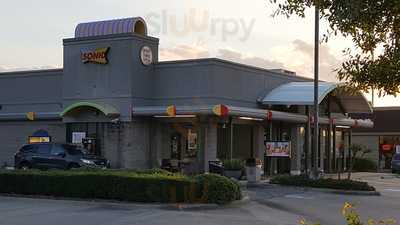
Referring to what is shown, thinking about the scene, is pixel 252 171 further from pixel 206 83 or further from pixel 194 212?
pixel 194 212

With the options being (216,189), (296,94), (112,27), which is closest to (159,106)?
(112,27)

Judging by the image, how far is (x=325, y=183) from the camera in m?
24.2

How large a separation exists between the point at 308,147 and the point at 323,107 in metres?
5.11

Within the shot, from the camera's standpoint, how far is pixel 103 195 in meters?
18.7

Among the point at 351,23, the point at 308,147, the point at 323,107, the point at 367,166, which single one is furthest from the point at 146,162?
the point at 351,23

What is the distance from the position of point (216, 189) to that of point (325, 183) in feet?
24.9

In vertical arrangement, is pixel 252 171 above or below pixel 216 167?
below

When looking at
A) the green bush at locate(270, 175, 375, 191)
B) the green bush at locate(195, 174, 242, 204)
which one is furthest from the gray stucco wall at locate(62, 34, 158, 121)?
the green bush at locate(195, 174, 242, 204)

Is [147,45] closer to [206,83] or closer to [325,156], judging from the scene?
[206,83]

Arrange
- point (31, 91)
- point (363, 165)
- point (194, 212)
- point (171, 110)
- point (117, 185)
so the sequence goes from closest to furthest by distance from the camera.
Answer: point (194, 212) < point (117, 185) < point (171, 110) < point (31, 91) < point (363, 165)

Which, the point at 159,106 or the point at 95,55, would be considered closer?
the point at 159,106

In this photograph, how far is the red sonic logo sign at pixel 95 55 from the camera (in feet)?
100

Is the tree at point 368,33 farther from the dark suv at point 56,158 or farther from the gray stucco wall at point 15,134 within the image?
the gray stucco wall at point 15,134

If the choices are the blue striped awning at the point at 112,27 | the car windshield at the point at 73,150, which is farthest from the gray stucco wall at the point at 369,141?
the car windshield at the point at 73,150
